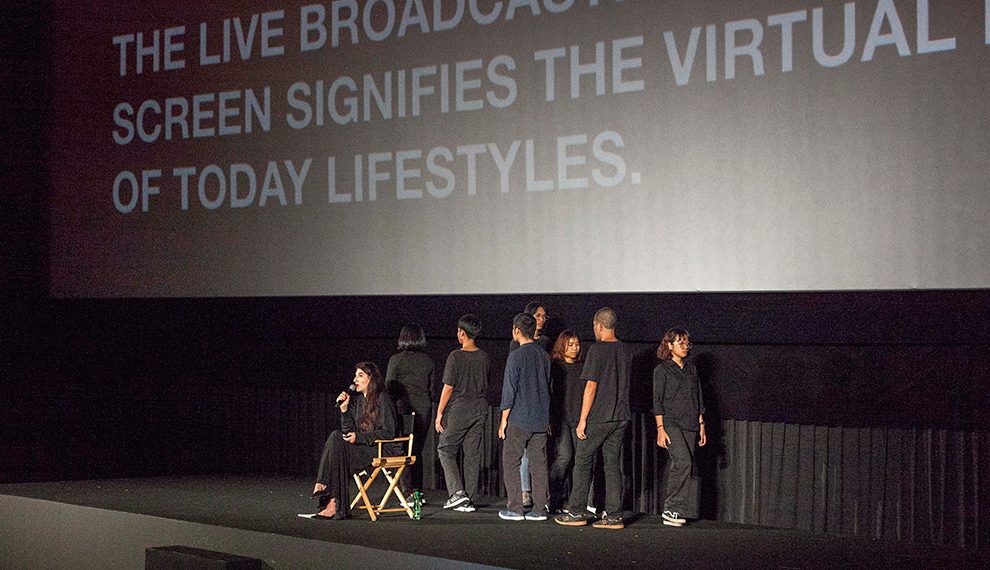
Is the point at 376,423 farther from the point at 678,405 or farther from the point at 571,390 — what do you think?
the point at 678,405

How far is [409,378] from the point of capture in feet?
29.3

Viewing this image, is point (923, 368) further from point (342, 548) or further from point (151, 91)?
point (151, 91)

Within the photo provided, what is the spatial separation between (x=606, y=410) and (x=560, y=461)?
80 centimetres

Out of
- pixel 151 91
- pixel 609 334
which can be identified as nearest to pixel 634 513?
pixel 609 334

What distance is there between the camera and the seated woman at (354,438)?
26.8 ft

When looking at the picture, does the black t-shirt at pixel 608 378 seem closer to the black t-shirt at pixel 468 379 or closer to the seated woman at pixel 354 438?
the black t-shirt at pixel 468 379

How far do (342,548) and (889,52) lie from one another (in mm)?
3896

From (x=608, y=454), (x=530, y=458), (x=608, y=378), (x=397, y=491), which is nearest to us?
(x=608, y=378)

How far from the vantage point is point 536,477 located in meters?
8.12

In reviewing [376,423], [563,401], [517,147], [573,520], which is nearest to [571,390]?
[563,401]

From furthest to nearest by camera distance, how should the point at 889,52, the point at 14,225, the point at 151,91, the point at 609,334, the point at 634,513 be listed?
the point at 14,225
the point at 151,91
the point at 634,513
the point at 609,334
the point at 889,52

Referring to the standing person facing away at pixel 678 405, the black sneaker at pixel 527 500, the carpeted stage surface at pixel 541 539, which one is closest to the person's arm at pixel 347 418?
the carpeted stage surface at pixel 541 539

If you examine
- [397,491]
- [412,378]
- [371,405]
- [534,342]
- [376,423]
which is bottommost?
[397,491]

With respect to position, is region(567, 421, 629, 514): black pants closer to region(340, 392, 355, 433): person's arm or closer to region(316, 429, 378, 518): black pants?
region(316, 429, 378, 518): black pants
